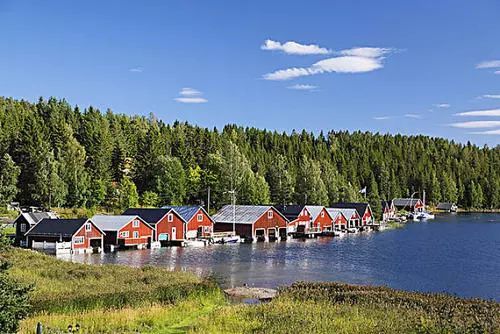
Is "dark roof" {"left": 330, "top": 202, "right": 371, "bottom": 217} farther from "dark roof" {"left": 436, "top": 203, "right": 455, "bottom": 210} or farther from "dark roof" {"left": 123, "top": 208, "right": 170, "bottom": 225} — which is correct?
"dark roof" {"left": 436, "top": 203, "right": 455, "bottom": 210}

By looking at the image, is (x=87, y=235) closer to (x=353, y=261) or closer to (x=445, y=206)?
(x=353, y=261)

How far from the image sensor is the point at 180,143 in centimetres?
9794

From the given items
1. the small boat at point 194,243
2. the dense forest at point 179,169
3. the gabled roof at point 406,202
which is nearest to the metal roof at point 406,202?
the gabled roof at point 406,202

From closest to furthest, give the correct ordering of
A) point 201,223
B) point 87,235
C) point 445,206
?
point 87,235 < point 201,223 < point 445,206

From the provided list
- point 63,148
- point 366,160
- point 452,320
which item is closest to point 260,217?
point 63,148

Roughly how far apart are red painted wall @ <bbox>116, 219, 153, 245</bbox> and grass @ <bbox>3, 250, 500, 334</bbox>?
81.2 feet

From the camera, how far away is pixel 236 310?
2055 cm

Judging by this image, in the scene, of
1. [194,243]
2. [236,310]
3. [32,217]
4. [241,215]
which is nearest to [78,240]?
[32,217]

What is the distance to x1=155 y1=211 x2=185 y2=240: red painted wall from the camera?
2263 inches

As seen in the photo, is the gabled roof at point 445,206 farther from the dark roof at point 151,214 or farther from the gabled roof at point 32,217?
the gabled roof at point 32,217

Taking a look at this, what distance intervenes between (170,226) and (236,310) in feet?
127

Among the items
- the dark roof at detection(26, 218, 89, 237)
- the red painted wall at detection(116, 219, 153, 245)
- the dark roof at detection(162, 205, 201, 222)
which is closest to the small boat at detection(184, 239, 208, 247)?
the dark roof at detection(162, 205, 201, 222)

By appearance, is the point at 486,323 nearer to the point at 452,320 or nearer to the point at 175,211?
the point at 452,320

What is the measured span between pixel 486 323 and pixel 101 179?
2624 inches
